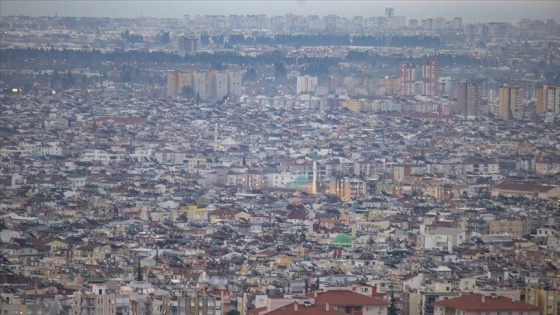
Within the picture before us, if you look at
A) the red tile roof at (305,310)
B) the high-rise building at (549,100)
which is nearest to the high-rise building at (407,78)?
the high-rise building at (549,100)

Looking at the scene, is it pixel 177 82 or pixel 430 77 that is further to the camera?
pixel 430 77

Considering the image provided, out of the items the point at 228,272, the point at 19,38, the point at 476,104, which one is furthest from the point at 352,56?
the point at 228,272

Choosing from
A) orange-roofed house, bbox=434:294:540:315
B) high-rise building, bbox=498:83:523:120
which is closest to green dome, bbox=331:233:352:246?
Result: orange-roofed house, bbox=434:294:540:315

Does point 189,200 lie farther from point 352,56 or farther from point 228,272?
point 352,56

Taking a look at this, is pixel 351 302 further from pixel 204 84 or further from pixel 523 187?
pixel 204 84

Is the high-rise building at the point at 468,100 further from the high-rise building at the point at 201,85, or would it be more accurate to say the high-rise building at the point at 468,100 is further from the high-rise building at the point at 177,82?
the high-rise building at the point at 177,82

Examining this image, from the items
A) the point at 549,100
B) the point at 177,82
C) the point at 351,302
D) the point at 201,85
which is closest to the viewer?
the point at 351,302

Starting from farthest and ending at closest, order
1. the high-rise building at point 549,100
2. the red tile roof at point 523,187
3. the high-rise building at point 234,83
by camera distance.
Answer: the high-rise building at point 234,83
the high-rise building at point 549,100
the red tile roof at point 523,187

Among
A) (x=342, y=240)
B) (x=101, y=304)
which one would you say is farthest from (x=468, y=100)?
(x=101, y=304)
